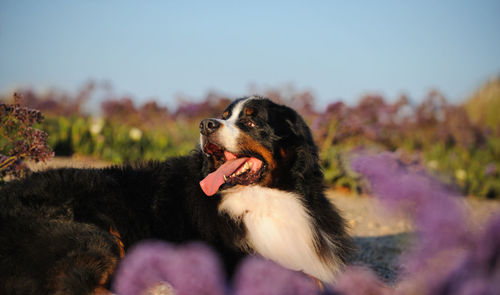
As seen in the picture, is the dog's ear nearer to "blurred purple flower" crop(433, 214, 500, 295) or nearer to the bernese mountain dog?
the bernese mountain dog

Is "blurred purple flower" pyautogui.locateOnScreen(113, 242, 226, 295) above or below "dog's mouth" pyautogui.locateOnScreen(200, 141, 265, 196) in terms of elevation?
above

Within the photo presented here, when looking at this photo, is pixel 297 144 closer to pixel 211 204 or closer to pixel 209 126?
pixel 209 126

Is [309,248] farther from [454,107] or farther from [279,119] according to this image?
[454,107]

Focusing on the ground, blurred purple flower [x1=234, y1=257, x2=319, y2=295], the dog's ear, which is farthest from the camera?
the ground

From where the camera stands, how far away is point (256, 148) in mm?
3705

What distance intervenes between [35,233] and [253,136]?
73.4 inches

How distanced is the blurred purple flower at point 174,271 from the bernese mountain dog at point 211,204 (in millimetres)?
1720

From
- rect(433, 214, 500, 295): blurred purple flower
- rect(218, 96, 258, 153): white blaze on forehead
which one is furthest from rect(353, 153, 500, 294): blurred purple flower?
rect(218, 96, 258, 153): white blaze on forehead

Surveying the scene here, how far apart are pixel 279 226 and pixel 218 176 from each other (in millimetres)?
661

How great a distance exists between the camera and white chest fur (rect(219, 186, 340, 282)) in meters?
3.43

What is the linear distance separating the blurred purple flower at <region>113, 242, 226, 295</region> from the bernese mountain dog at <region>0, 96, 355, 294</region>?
1.72 metres

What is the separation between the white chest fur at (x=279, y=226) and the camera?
3.43 m

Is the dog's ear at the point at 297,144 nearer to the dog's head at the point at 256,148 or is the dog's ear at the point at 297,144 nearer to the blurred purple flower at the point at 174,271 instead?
the dog's head at the point at 256,148

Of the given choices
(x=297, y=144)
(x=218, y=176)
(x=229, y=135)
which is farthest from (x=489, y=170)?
(x=218, y=176)
